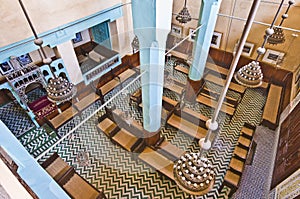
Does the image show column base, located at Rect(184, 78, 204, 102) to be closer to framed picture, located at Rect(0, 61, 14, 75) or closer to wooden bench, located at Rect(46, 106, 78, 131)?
Result: wooden bench, located at Rect(46, 106, 78, 131)

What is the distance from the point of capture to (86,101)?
5.49m

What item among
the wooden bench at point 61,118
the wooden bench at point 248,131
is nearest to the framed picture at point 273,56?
the wooden bench at point 248,131

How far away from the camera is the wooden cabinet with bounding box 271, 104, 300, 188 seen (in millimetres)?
3703

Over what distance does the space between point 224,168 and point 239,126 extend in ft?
4.82

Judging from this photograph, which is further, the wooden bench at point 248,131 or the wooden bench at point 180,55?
the wooden bench at point 180,55

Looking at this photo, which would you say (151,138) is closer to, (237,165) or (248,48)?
(237,165)

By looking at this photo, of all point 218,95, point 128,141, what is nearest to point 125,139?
point 128,141

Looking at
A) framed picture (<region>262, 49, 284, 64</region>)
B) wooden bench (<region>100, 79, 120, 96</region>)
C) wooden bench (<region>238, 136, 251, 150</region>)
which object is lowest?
wooden bench (<region>238, 136, 251, 150</region>)

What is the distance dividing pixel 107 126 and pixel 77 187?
5.21 ft

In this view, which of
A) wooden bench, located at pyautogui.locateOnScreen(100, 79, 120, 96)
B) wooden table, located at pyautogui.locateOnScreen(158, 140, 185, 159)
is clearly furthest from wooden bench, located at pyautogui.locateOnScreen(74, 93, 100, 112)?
wooden table, located at pyautogui.locateOnScreen(158, 140, 185, 159)

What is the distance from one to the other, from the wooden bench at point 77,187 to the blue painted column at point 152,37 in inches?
77.5

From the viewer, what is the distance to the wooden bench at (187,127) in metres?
4.85

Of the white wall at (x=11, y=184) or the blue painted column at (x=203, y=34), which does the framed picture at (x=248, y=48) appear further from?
the white wall at (x=11, y=184)

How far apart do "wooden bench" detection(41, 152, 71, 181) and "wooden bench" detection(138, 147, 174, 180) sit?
1.62 m
